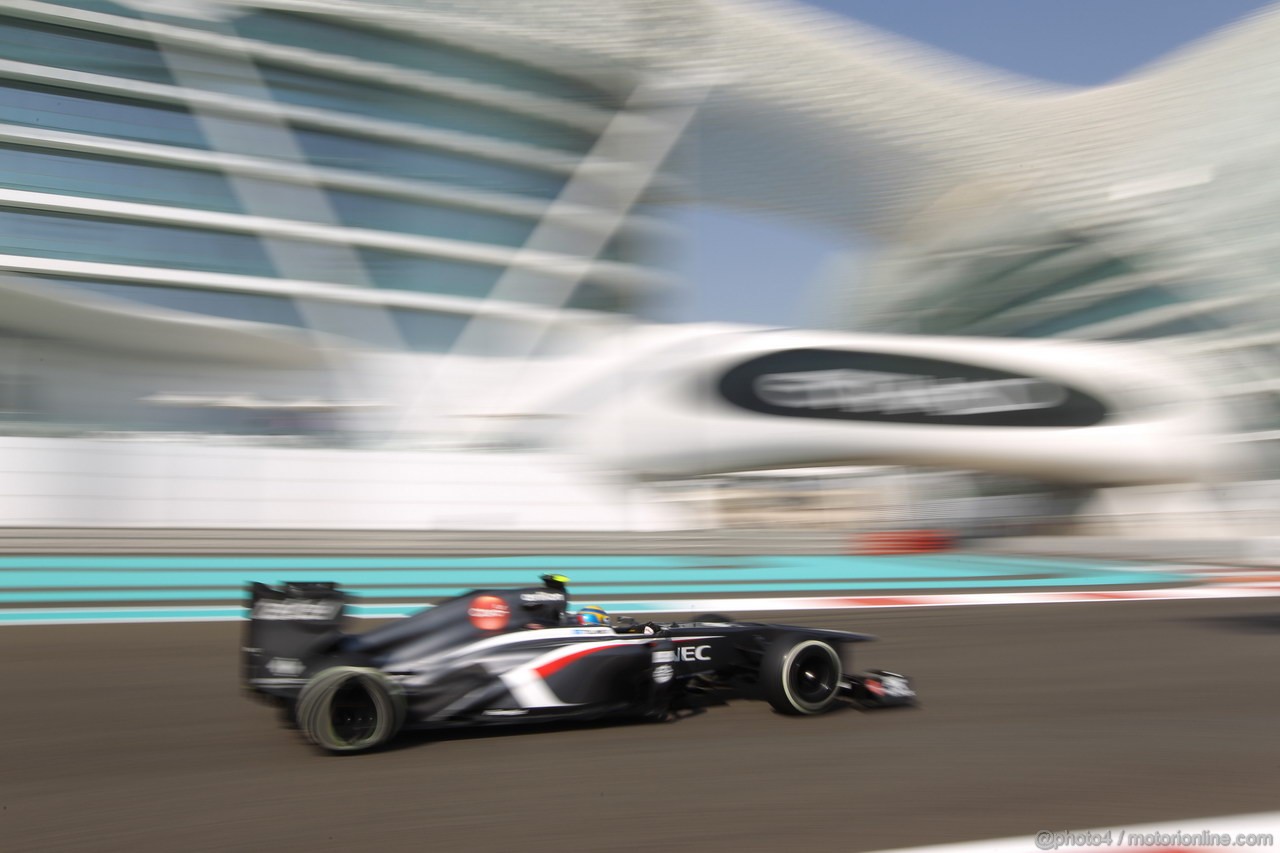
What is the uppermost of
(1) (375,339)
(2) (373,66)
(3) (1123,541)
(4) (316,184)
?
(2) (373,66)

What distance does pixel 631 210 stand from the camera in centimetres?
3431

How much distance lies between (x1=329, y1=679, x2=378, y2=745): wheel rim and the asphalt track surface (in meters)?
0.09

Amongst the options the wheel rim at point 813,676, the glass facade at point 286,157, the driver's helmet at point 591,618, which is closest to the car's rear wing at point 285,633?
the driver's helmet at point 591,618

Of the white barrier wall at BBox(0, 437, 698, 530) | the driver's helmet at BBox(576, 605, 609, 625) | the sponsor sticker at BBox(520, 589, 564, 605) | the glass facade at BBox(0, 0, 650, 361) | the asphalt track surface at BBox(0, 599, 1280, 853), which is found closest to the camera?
the asphalt track surface at BBox(0, 599, 1280, 853)

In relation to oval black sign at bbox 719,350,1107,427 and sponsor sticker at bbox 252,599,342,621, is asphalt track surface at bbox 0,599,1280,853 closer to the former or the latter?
sponsor sticker at bbox 252,599,342,621

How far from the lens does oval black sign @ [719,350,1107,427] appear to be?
70.4 feet

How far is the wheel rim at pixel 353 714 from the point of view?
4027mm

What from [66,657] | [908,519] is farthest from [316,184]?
[66,657]

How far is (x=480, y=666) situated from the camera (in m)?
4.21

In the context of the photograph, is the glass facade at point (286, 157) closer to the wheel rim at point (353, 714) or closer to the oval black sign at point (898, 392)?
the oval black sign at point (898, 392)

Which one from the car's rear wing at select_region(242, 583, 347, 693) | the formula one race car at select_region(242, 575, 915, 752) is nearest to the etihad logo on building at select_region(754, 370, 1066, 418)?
the formula one race car at select_region(242, 575, 915, 752)

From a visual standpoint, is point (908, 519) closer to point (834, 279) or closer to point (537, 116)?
point (537, 116)

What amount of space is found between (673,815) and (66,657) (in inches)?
197

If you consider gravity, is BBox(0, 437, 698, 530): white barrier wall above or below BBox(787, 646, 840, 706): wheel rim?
above
